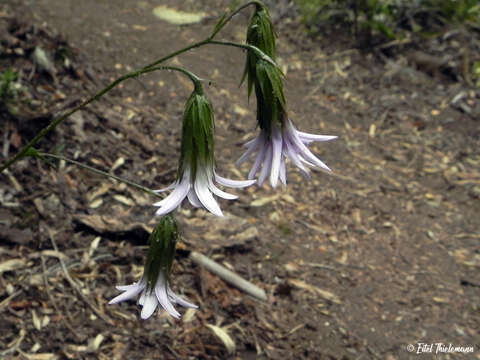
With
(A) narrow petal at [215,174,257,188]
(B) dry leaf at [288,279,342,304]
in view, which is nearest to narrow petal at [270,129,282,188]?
(A) narrow petal at [215,174,257,188]

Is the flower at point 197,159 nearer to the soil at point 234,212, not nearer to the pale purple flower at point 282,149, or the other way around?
the pale purple flower at point 282,149

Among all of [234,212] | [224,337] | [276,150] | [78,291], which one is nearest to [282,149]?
[276,150]

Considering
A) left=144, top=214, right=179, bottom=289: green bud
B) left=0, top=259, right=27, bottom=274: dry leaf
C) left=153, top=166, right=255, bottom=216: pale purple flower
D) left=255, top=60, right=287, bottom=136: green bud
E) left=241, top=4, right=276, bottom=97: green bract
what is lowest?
left=0, top=259, right=27, bottom=274: dry leaf

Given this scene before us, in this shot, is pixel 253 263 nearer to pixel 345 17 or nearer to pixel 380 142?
pixel 380 142

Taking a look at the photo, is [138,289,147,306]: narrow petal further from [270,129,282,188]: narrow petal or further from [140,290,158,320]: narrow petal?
[270,129,282,188]: narrow petal

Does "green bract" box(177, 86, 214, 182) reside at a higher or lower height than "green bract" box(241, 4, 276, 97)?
lower

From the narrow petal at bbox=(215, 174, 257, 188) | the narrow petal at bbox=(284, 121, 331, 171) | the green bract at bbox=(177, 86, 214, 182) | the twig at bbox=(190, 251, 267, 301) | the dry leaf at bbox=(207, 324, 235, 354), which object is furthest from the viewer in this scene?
the twig at bbox=(190, 251, 267, 301)

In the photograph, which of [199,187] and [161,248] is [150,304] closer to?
[161,248]
